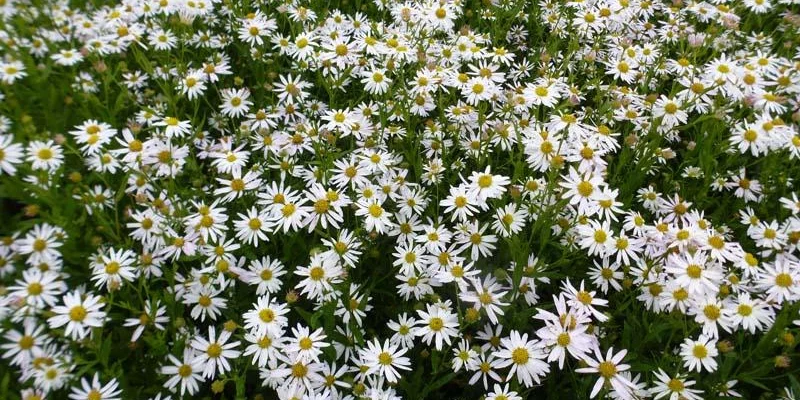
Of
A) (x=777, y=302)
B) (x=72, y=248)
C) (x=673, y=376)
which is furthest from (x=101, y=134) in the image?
(x=777, y=302)

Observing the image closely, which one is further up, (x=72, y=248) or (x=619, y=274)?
(x=619, y=274)

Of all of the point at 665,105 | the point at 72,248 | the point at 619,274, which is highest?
the point at 665,105

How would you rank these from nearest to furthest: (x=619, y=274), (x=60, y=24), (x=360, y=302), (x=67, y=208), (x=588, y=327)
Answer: (x=588, y=327), (x=360, y=302), (x=619, y=274), (x=67, y=208), (x=60, y=24)

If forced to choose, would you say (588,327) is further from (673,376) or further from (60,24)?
(60,24)

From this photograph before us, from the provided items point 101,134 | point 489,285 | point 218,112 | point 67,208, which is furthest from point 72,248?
point 489,285

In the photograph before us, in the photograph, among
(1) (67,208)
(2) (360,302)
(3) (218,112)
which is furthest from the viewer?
(3) (218,112)

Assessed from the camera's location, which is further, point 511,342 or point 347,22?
point 347,22
